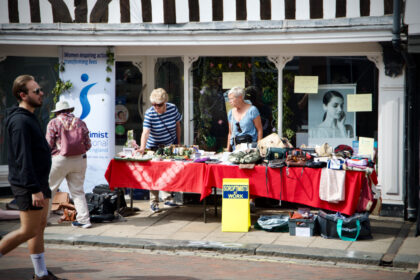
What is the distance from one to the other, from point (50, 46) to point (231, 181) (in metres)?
4.96

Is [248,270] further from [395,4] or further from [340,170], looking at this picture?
[395,4]

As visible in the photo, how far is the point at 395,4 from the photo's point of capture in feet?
30.8

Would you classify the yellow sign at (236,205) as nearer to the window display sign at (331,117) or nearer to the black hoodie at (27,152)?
the window display sign at (331,117)

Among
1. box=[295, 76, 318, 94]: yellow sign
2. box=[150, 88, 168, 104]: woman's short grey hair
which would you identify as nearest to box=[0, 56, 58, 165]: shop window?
box=[150, 88, 168, 104]: woman's short grey hair

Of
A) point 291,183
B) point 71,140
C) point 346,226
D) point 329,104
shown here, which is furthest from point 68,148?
point 329,104

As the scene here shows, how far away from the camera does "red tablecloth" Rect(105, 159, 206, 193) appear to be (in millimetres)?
9461

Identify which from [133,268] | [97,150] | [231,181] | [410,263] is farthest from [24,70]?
[410,263]

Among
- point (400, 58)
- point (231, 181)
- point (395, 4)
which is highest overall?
point (395, 4)

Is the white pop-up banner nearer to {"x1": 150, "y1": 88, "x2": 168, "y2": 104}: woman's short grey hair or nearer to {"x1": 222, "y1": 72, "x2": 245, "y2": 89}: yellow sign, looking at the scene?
{"x1": 150, "y1": 88, "x2": 168, "y2": 104}: woman's short grey hair

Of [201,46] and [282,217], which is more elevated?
[201,46]

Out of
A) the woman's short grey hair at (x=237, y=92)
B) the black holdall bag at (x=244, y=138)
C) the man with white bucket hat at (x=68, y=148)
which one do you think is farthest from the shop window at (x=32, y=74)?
the black holdall bag at (x=244, y=138)

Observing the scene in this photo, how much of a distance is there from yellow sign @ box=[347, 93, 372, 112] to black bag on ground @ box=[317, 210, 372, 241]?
8.04 ft

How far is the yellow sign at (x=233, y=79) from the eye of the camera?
11172mm

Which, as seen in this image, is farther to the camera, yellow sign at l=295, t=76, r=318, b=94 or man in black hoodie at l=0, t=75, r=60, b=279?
yellow sign at l=295, t=76, r=318, b=94
